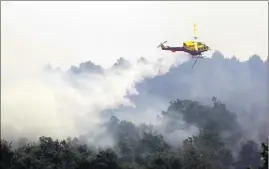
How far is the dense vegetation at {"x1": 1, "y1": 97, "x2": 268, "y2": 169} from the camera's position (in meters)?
50.9

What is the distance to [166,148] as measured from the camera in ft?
199

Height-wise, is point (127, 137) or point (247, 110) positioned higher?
point (247, 110)

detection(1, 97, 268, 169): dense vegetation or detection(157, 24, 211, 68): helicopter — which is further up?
detection(157, 24, 211, 68): helicopter

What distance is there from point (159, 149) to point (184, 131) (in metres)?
7.66

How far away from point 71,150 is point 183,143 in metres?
15.3

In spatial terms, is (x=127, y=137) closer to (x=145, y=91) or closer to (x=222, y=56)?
(x=145, y=91)

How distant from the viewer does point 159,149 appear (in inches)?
2375

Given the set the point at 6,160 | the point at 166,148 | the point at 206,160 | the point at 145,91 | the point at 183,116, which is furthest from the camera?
the point at 145,91

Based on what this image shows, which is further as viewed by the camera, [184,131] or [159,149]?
[184,131]

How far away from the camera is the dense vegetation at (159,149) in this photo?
50938 millimetres

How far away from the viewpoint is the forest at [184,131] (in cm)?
5181

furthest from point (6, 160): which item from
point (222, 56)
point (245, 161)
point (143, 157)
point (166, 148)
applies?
point (222, 56)

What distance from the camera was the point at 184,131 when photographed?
6681cm

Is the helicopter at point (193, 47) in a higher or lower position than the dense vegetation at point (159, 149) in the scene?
higher
